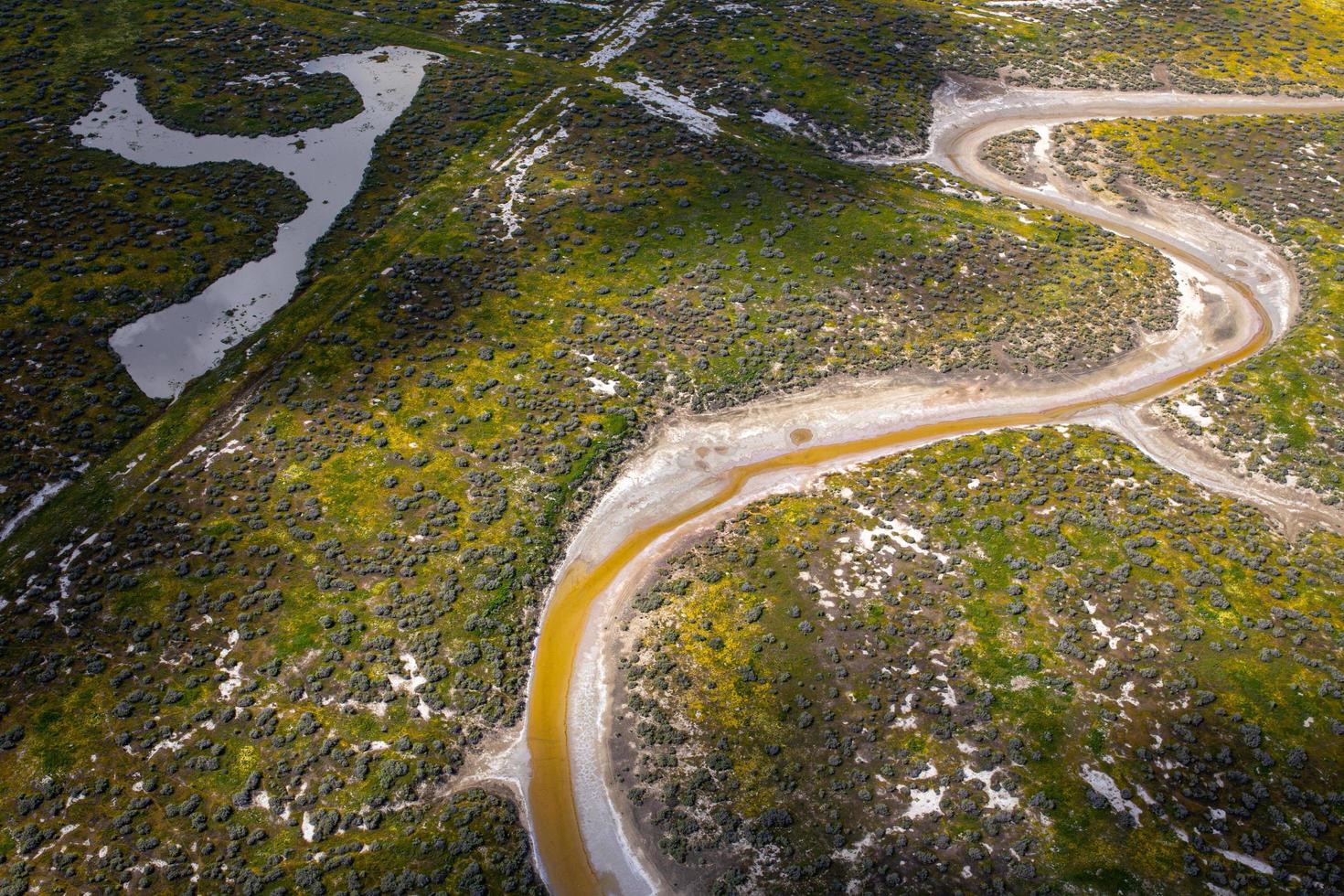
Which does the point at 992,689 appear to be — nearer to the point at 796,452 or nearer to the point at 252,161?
the point at 796,452

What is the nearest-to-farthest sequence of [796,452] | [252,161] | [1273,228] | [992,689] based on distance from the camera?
[992,689] → [796,452] → [1273,228] → [252,161]

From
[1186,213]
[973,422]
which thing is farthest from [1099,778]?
[1186,213]

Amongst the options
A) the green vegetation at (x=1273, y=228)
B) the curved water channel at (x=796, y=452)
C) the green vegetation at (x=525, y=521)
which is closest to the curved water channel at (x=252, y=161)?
the green vegetation at (x=525, y=521)

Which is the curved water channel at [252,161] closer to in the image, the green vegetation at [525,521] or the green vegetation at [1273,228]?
the green vegetation at [525,521]

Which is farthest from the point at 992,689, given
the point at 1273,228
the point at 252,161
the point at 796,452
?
the point at 252,161

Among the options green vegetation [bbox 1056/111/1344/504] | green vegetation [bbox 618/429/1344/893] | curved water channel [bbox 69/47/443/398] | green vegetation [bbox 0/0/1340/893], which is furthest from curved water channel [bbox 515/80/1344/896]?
curved water channel [bbox 69/47/443/398]

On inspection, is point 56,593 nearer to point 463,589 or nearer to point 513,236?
point 463,589
